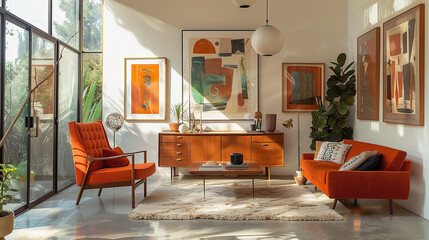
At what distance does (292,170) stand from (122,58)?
3723 mm

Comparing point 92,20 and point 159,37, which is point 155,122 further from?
point 92,20

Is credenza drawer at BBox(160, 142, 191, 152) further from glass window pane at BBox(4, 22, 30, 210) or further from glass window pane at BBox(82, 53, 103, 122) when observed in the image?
glass window pane at BBox(4, 22, 30, 210)

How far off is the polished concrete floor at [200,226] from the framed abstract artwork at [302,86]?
2492mm

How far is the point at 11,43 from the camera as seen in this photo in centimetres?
435

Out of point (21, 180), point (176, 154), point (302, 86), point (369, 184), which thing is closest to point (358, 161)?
point (369, 184)

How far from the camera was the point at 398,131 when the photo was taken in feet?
16.3

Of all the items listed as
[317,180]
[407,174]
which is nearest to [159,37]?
[317,180]

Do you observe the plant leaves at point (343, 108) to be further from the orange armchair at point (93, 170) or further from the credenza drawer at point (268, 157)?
the orange armchair at point (93, 170)

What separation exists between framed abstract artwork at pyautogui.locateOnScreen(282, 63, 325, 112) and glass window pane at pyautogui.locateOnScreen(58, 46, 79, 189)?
12.0ft

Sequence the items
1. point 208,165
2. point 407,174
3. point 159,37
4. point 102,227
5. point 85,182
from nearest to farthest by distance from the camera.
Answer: point 102,227, point 407,174, point 85,182, point 208,165, point 159,37

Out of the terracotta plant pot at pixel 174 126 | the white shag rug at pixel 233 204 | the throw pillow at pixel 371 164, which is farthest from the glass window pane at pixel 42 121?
the throw pillow at pixel 371 164

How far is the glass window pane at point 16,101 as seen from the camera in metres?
4.28

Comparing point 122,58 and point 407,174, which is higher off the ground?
point 122,58

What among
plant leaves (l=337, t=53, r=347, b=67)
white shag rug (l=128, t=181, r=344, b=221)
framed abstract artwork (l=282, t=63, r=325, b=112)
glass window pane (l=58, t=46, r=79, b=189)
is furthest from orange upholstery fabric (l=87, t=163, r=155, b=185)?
plant leaves (l=337, t=53, r=347, b=67)
